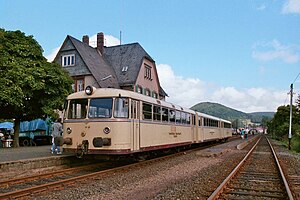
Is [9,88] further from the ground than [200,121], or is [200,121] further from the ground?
[9,88]

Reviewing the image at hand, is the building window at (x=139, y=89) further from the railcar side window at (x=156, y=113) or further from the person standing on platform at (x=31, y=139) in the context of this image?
the railcar side window at (x=156, y=113)

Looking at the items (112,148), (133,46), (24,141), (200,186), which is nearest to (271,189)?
(200,186)

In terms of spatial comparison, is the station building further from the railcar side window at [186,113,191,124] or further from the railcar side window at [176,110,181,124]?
the railcar side window at [176,110,181,124]

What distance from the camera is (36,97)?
21.5 metres

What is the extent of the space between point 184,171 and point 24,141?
1738cm

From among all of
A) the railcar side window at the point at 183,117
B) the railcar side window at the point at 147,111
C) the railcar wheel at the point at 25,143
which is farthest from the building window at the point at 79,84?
the railcar side window at the point at 147,111

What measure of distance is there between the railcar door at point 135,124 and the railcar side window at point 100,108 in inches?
35.5

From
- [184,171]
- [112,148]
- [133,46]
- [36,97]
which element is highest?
[133,46]

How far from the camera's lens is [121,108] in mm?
11539

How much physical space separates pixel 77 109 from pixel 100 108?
3.30ft

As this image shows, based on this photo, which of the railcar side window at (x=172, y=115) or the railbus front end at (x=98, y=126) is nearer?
the railbus front end at (x=98, y=126)

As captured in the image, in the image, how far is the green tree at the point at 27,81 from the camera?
19.2 meters

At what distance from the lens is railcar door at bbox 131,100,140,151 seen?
38.9 feet

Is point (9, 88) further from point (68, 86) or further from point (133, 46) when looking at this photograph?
point (133, 46)
